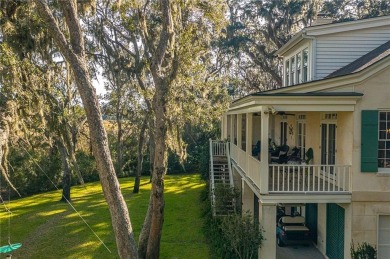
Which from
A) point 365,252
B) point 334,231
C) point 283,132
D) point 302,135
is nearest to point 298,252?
point 334,231

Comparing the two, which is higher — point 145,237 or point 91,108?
point 91,108

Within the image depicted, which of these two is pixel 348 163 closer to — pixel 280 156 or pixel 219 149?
pixel 280 156

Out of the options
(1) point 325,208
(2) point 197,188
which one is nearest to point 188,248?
(1) point 325,208

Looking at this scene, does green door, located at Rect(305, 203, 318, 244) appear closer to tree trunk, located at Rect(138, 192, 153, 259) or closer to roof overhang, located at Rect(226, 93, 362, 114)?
roof overhang, located at Rect(226, 93, 362, 114)

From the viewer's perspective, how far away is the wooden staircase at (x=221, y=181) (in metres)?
16.7

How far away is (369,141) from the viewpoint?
11.0 m

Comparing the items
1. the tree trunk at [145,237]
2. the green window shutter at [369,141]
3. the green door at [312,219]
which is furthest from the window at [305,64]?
the tree trunk at [145,237]

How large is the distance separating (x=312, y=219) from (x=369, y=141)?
5.37 meters

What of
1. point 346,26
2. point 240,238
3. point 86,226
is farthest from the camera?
point 86,226

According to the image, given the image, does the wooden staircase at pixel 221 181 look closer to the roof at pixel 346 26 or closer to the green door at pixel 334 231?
the green door at pixel 334 231

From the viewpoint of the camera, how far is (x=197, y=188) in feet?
95.9

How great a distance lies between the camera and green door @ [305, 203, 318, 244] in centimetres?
1484

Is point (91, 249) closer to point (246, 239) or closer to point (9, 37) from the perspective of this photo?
point (246, 239)

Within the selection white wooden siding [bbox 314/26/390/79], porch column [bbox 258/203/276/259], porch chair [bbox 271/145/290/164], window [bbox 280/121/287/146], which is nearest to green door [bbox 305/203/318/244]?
porch chair [bbox 271/145/290/164]
